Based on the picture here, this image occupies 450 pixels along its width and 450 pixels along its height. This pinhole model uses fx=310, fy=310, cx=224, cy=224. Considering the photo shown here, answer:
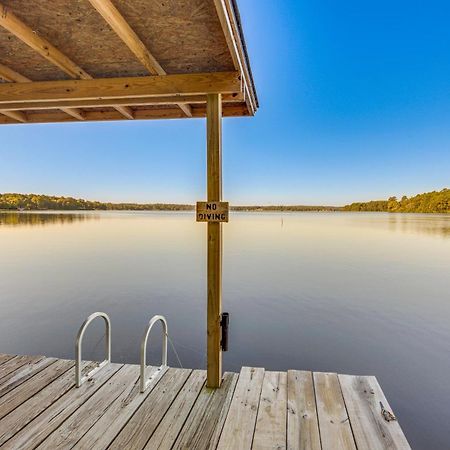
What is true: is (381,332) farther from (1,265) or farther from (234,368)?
(1,265)

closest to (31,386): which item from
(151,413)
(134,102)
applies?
(151,413)

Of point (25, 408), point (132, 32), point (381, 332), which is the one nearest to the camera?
point (132, 32)

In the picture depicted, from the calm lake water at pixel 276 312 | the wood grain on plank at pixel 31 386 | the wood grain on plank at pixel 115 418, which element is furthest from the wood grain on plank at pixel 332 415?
the wood grain on plank at pixel 31 386

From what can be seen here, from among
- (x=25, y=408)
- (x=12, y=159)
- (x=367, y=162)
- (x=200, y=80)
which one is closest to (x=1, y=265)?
(x=25, y=408)

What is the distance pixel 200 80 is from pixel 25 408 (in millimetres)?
2810

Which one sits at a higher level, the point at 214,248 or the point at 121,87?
the point at 121,87

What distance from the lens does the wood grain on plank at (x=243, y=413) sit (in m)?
1.96

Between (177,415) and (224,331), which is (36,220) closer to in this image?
(224,331)

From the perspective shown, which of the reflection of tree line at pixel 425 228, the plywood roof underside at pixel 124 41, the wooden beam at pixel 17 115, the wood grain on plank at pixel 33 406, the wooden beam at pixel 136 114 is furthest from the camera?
the reflection of tree line at pixel 425 228

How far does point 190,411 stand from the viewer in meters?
2.27

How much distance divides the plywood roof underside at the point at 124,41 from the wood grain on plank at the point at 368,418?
8.50ft

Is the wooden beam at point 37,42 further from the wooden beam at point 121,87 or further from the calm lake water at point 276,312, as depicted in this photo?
the calm lake water at point 276,312

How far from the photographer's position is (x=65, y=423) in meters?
2.11

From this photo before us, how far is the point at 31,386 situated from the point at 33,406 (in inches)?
13.6
